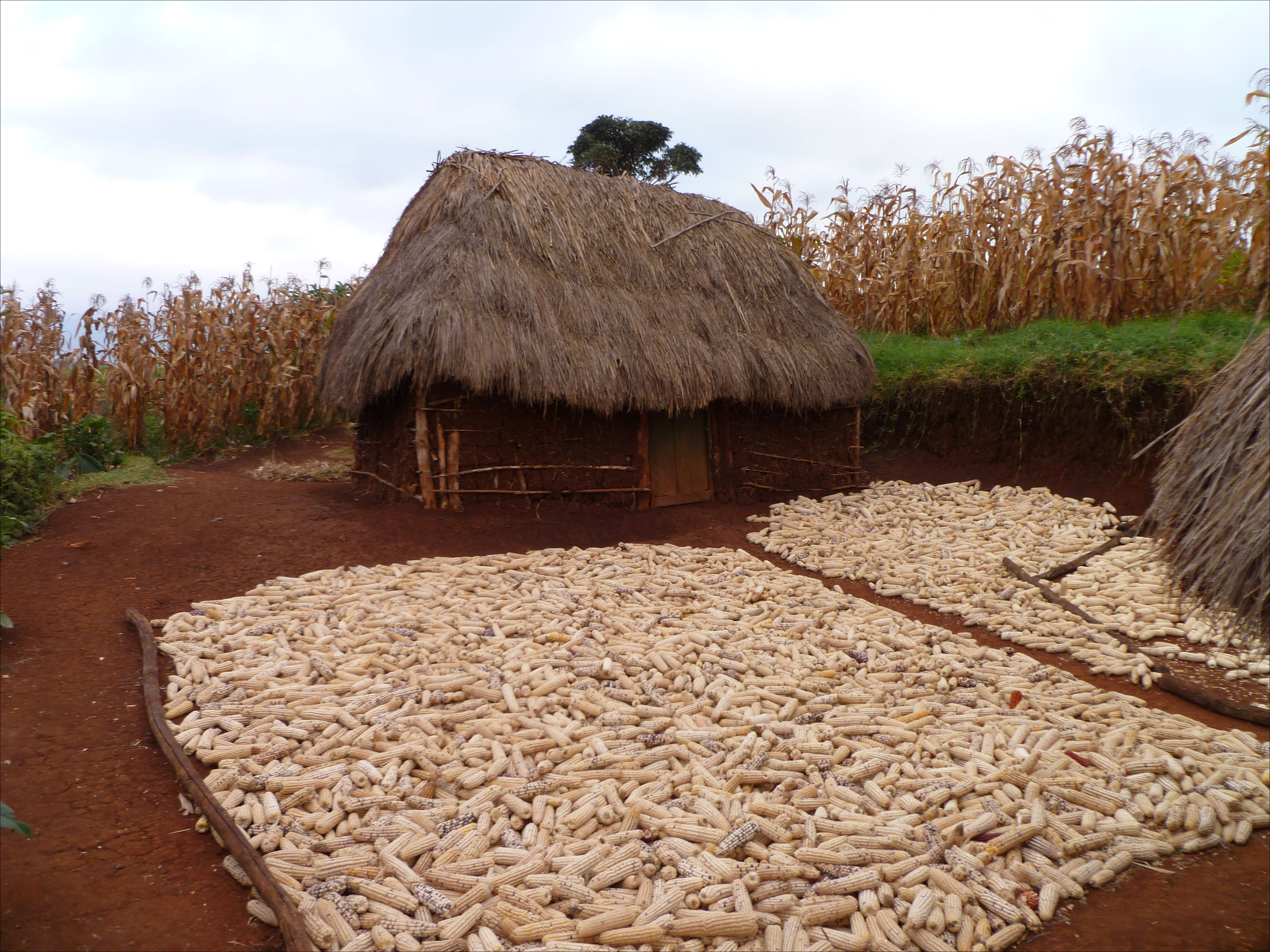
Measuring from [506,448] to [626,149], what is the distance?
1745cm

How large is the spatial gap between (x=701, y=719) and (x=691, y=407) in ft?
15.6

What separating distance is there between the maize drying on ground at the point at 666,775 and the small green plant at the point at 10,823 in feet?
2.42

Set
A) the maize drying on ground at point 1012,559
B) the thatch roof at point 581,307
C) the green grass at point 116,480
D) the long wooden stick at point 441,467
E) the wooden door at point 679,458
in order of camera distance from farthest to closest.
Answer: the wooden door at point 679,458
the long wooden stick at point 441,467
the thatch roof at point 581,307
the green grass at point 116,480
the maize drying on ground at point 1012,559

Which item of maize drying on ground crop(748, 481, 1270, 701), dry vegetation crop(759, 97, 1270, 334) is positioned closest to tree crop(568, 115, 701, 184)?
dry vegetation crop(759, 97, 1270, 334)

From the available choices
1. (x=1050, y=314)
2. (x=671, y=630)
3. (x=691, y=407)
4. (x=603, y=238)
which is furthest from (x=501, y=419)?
(x=1050, y=314)

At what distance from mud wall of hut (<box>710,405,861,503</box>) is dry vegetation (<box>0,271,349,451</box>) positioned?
6.00m

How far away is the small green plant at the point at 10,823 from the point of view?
7.41 ft

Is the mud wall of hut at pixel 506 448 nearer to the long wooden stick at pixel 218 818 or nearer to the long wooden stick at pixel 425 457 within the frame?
the long wooden stick at pixel 425 457

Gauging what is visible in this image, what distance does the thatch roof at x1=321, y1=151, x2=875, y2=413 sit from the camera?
7.37 meters

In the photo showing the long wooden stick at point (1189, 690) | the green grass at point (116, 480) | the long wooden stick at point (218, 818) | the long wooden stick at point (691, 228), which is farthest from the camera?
the long wooden stick at point (691, 228)

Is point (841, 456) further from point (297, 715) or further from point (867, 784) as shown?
point (297, 715)

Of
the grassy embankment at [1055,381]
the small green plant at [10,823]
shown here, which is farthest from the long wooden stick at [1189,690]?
the small green plant at [10,823]

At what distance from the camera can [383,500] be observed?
813cm

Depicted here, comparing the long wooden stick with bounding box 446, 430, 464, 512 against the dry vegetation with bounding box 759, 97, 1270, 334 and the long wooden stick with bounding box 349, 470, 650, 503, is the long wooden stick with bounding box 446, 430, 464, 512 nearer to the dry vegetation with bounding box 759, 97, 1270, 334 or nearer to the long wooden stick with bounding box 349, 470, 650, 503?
the long wooden stick with bounding box 349, 470, 650, 503
